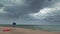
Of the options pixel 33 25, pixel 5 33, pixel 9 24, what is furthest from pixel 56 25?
pixel 5 33

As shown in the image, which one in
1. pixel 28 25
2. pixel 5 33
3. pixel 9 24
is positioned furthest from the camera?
pixel 28 25

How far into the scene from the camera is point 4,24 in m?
41.6

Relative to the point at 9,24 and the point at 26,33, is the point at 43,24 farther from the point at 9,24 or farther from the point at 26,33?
the point at 26,33

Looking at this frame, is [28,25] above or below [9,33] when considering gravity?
above

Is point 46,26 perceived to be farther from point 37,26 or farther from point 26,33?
point 26,33

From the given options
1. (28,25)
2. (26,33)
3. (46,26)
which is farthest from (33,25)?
(26,33)

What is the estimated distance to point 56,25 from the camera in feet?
133

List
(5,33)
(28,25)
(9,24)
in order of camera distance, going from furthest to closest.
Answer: (28,25), (9,24), (5,33)

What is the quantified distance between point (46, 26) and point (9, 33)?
1359 centimetres

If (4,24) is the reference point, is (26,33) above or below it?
below

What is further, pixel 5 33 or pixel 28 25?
pixel 28 25

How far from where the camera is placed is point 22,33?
29.5 m

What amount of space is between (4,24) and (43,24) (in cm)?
683

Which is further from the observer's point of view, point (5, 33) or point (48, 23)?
point (48, 23)
